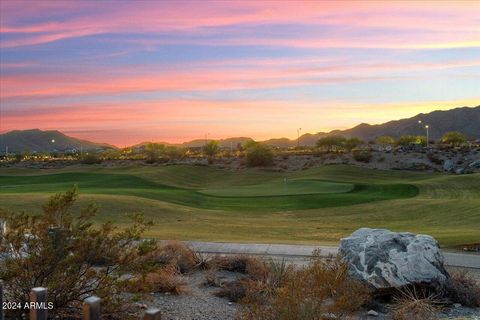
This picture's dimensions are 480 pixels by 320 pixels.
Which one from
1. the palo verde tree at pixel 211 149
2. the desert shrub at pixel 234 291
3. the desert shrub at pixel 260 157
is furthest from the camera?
the palo verde tree at pixel 211 149

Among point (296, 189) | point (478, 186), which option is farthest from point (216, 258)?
point (478, 186)

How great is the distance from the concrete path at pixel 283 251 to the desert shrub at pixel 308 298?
5.46 meters

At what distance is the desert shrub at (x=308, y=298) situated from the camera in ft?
22.9

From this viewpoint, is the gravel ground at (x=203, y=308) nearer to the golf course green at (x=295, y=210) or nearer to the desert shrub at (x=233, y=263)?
the desert shrub at (x=233, y=263)

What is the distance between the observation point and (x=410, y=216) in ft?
101

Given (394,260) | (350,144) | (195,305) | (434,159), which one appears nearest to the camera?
(195,305)

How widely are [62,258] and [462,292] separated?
7.31 metres

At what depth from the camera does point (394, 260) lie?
10875 mm

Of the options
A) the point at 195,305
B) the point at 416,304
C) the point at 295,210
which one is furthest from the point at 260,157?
the point at 416,304

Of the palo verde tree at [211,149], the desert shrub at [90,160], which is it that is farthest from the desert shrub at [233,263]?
the palo verde tree at [211,149]

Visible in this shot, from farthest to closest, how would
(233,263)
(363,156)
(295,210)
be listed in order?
(363,156) < (295,210) < (233,263)

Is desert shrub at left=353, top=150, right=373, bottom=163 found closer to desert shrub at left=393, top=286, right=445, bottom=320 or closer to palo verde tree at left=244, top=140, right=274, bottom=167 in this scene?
palo verde tree at left=244, top=140, right=274, bottom=167

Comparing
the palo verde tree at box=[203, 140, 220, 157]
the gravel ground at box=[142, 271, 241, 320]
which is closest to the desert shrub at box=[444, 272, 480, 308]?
the gravel ground at box=[142, 271, 241, 320]

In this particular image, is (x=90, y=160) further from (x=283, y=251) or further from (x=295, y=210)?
(x=283, y=251)
